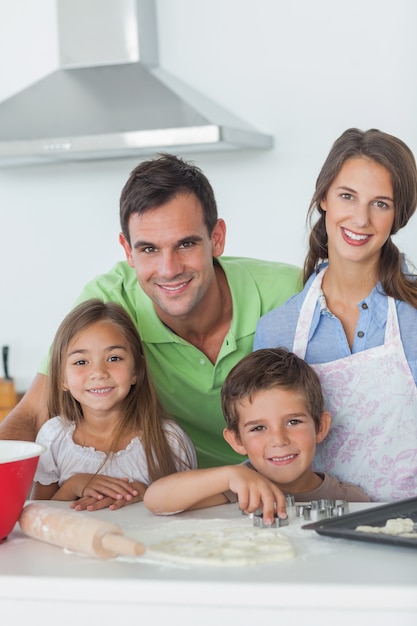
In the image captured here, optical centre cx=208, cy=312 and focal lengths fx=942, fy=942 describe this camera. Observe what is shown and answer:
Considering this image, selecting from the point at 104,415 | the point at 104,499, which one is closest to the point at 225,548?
the point at 104,499

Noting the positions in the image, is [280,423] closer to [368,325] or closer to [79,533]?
[368,325]

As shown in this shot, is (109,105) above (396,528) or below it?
above

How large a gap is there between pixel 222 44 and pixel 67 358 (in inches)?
73.3

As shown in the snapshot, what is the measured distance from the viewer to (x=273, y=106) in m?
3.26

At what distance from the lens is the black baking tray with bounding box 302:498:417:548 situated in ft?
3.43

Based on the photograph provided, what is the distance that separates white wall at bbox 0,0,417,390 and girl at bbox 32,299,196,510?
1.55m

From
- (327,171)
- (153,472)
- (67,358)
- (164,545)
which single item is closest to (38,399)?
(67,358)

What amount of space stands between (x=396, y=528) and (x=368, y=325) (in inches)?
24.1

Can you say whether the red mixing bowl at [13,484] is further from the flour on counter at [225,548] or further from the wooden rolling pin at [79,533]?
the flour on counter at [225,548]

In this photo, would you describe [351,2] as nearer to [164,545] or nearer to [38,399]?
[38,399]

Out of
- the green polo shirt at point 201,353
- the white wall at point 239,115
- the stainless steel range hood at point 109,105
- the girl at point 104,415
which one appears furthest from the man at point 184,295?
the white wall at point 239,115

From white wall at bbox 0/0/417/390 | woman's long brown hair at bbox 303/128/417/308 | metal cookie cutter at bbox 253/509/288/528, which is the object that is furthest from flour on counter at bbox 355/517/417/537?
white wall at bbox 0/0/417/390

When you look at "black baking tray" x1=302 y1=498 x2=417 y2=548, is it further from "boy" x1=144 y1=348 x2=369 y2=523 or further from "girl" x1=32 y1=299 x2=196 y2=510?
"girl" x1=32 y1=299 x2=196 y2=510

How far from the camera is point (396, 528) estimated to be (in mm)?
1115
